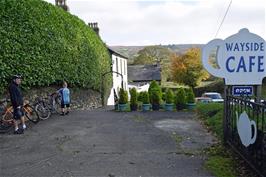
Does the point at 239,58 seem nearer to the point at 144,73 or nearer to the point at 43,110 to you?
the point at 43,110

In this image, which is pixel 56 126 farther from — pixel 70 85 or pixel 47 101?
pixel 70 85

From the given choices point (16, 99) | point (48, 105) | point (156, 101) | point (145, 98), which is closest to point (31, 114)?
point (48, 105)

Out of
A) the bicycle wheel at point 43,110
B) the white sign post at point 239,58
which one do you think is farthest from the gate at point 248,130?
the bicycle wheel at point 43,110

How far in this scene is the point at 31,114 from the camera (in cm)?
1370

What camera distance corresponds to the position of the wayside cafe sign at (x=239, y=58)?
8297mm

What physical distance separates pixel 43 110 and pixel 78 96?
276 inches

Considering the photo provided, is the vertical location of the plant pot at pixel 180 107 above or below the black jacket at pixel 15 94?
below

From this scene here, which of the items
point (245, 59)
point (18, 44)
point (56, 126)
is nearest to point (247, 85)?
point (245, 59)

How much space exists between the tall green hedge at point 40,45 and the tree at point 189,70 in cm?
3775

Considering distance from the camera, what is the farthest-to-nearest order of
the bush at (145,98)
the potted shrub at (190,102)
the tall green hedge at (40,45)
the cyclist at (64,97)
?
1. the bush at (145,98)
2. the potted shrub at (190,102)
3. the cyclist at (64,97)
4. the tall green hedge at (40,45)

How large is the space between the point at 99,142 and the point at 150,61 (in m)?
73.4

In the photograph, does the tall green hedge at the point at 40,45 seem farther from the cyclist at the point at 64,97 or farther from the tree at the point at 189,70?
the tree at the point at 189,70

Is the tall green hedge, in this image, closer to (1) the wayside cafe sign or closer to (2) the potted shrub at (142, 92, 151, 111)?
(2) the potted shrub at (142, 92, 151, 111)

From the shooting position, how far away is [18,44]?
48.2 feet
